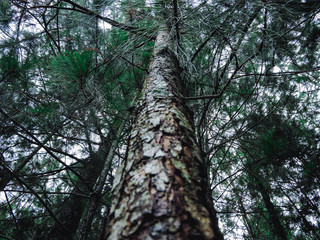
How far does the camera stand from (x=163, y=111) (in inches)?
30.0

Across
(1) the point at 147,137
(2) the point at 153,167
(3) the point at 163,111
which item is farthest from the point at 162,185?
(3) the point at 163,111

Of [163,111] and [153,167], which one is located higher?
[163,111]

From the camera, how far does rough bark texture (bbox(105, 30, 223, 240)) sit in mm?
369

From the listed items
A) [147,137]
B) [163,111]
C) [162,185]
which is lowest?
[162,185]

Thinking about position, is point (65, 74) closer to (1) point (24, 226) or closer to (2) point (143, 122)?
(2) point (143, 122)

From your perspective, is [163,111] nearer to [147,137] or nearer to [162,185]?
[147,137]

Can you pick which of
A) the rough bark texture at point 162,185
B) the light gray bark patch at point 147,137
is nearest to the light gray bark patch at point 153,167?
the rough bark texture at point 162,185

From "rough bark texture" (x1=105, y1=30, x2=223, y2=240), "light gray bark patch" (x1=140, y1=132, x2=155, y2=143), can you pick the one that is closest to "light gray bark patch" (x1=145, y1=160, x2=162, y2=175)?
"rough bark texture" (x1=105, y1=30, x2=223, y2=240)

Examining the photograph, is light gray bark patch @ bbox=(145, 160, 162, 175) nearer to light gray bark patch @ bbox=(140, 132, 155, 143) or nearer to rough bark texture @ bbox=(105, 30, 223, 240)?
rough bark texture @ bbox=(105, 30, 223, 240)

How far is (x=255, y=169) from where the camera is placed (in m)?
2.02

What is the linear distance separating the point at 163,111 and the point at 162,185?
0.39 meters

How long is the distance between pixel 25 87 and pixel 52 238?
84.0 inches

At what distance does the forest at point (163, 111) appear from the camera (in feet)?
1.57

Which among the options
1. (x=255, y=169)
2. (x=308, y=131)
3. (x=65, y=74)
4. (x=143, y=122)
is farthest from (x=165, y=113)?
(x=308, y=131)
